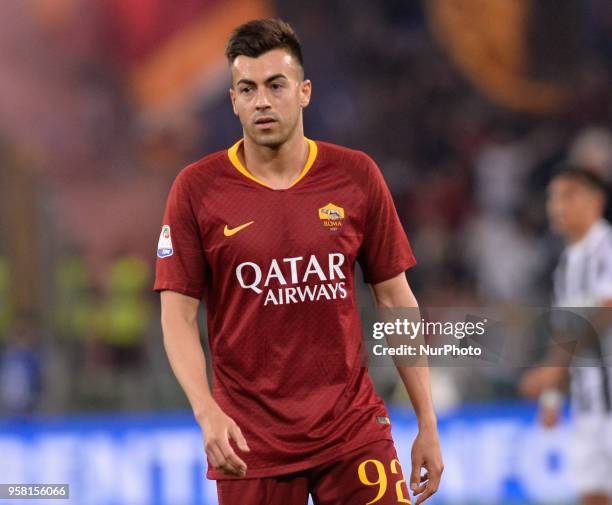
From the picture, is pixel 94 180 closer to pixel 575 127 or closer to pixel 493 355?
pixel 575 127

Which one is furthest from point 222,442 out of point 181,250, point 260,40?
point 260,40

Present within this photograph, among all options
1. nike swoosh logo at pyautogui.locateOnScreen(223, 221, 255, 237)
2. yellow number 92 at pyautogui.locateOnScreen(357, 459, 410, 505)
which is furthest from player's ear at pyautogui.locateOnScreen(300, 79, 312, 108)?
yellow number 92 at pyautogui.locateOnScreen(357, 459, 410, 505)

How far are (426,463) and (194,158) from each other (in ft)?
36.8

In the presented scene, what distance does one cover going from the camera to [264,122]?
11.4 ft

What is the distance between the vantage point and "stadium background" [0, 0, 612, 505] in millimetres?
8102

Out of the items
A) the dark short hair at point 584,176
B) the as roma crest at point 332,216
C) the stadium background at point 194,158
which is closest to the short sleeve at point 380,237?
the as roma crest at point 332,216

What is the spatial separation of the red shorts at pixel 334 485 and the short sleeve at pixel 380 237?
0.53 m

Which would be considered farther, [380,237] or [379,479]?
[380,237]

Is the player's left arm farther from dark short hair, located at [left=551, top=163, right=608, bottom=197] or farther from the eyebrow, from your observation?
dark short hair, located at [left=551, top=163, right=608, bottom=197]

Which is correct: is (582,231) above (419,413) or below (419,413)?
above

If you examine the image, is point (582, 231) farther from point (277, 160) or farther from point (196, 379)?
point (196, 379)

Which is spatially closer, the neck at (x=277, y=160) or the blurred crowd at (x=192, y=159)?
the neck at (x=277, y=160)

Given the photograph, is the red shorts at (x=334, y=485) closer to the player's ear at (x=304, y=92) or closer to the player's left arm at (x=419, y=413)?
the player's left arm at (x=419, y=413)

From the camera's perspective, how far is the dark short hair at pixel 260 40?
11.3 ft
